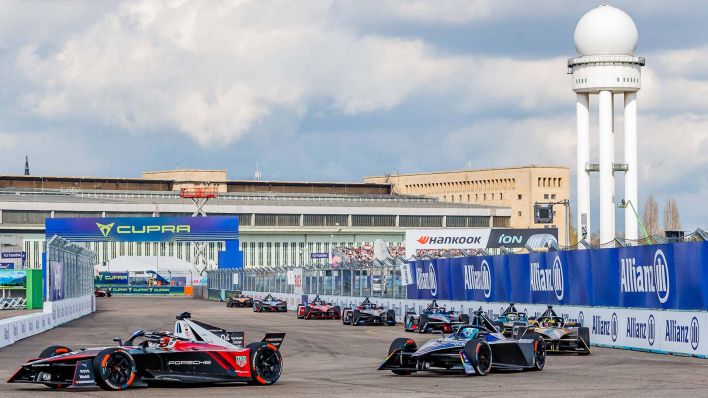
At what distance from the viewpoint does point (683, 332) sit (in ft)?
98.7

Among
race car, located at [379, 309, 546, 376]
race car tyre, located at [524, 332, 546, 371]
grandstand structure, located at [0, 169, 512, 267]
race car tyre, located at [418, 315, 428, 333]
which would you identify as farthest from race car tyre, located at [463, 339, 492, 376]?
grandstand structure, located at [0, 169, 512, 267]

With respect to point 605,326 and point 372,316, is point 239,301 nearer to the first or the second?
point 372,316

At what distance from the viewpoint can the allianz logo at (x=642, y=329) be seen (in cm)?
3170

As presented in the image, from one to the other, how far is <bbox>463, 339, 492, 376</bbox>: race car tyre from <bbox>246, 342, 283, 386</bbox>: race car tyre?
375 cm

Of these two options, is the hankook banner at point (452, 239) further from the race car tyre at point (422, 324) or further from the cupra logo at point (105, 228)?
the race car tyre at point (422, 324)

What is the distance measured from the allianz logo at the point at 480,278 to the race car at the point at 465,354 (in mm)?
20925

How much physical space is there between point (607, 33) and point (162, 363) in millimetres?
69747

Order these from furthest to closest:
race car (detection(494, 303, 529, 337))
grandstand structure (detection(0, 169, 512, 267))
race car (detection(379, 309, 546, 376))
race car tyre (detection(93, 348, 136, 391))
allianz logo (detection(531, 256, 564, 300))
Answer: grandstand structure (detection(0, 169, 512, 267))
allianz logo (detection(531, 256, 564, 300))
race car (detection(494, 303, 529, 337))
race car (detection(379, 309, 546, 376))
race car tyre (detection(93, 348, 136, 391))

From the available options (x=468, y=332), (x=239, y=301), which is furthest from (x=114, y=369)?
(x=239, y=301)

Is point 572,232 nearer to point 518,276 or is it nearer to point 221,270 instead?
point 221,270

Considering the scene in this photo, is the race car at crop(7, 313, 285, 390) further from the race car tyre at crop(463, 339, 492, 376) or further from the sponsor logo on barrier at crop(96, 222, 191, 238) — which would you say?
the sponsor logo on barrier at crop(96, 222, 191, 238)

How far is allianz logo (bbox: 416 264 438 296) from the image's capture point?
5278cm

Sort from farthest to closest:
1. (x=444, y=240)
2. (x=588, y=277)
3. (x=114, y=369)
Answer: (x=444, y=240), (x=588, y=277), (x=114, y=369)

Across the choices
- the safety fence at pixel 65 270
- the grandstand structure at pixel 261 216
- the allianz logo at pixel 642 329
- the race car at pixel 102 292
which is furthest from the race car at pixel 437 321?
the grandstand structure at pixel 261 216
